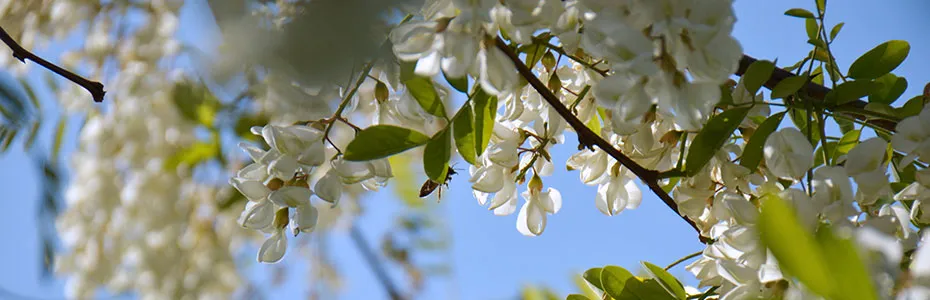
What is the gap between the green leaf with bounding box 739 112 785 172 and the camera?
1.14 feet

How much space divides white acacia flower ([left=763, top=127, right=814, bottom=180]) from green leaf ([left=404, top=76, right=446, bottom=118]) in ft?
0.44

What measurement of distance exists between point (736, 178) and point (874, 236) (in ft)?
0.70

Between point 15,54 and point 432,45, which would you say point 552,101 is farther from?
point 15,54

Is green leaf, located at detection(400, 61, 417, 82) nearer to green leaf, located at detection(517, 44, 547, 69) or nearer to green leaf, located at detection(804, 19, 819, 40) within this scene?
green leaf, located at detection(517, 44, 547, 69)

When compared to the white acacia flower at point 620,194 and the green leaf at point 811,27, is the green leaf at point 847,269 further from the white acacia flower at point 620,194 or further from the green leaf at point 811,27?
the green leaf at point 811,27

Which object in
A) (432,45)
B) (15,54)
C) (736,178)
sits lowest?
(736,178)

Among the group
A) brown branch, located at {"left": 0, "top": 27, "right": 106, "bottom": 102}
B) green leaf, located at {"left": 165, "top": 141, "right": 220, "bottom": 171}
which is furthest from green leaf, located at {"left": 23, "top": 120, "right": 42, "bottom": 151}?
brown branch, located at {"left": 0, "top": 27, "right": 106, "bottom": 102}

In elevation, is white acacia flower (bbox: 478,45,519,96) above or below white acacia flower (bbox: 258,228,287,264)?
above

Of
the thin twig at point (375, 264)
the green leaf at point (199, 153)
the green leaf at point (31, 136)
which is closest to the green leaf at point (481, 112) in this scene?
the green leaf at point (31, 136)

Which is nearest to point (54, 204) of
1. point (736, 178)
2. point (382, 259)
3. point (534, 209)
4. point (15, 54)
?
point (15, 54)

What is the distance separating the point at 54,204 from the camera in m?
0.54

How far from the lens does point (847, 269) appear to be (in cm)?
12

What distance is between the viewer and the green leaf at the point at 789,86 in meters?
0.34

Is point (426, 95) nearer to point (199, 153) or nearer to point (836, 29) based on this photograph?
point (836, 29)
